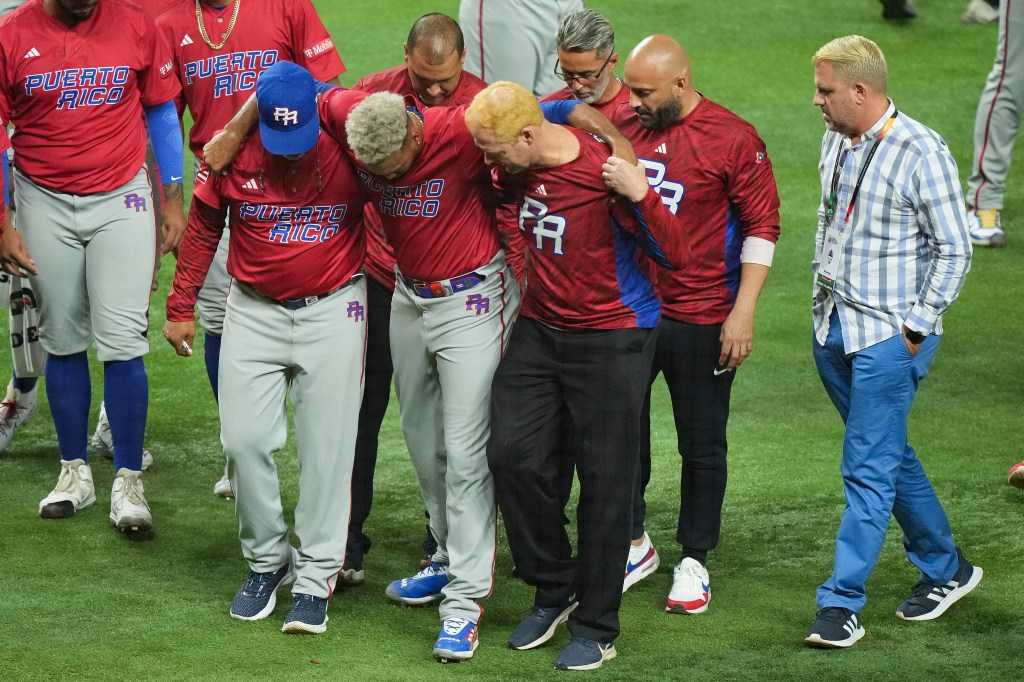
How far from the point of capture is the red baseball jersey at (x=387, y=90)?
439cm

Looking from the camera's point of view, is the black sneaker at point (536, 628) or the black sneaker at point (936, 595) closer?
the black sneaker at point (536, 628)

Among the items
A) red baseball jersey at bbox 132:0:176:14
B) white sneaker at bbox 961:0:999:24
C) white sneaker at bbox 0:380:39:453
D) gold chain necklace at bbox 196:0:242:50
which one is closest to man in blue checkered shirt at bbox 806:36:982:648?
gold chain necklace at bbox 196:0:242:50

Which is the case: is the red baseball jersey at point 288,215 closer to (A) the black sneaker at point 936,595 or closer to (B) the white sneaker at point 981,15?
(A) the black sneaker at point 936,595

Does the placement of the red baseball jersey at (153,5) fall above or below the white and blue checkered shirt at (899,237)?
above

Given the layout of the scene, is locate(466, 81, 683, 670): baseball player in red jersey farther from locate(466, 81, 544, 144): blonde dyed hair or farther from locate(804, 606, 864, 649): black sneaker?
locate(804, 606, 864, 649): black sneaker

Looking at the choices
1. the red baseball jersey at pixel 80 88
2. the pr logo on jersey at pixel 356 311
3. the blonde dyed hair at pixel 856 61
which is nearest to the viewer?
the blonde dyed hair at pixel 856 61

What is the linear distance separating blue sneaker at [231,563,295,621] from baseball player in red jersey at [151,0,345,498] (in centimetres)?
150

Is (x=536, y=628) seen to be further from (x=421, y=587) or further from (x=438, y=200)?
(x=438, y=200)

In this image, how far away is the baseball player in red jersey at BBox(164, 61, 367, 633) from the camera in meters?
4.03

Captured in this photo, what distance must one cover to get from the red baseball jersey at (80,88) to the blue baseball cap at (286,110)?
1.12 m

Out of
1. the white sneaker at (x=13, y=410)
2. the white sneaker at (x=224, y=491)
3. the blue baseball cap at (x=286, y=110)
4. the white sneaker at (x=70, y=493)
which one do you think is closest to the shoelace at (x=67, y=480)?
the white sneaker at (x=70, y=493)

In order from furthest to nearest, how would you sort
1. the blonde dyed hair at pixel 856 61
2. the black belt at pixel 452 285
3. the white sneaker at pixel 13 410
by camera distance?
the white sneaker at pixel 13 410
the black belt at pixel 452 285
the blonde dyed hair at pixel 856 61

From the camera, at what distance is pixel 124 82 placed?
4.81 meters

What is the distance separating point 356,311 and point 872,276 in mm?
1485
